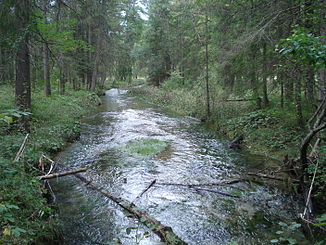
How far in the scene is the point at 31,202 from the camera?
396cm

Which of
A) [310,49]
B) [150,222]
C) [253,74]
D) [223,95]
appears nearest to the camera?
[310,49]

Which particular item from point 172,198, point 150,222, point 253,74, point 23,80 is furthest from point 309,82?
point 23,80

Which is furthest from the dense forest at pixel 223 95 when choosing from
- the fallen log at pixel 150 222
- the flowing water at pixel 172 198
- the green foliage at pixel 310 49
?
the fallen log at pixel 150 222

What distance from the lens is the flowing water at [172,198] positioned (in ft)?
14.4

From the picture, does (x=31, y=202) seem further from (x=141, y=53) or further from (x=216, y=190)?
(x=141, y=53)

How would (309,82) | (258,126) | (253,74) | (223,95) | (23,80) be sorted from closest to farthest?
1. (309,82)
2. (23,80)
3. (258,126)
4. (253,74)
5. (223,95)

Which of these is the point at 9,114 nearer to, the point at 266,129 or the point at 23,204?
the point at 23,204

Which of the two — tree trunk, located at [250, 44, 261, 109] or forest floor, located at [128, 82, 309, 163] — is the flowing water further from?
tree trunk, located at [250, 44, 261, 109]

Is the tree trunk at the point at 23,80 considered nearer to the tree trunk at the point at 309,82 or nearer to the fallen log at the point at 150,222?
the fallen log at the point at 150,222

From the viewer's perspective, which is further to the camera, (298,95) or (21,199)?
(298,95)

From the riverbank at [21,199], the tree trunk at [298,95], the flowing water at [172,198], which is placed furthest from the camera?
the tree trunk at [298,95]

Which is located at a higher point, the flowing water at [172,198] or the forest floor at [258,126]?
the forest floor at [258,126]

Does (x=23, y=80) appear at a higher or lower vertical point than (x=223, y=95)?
higher

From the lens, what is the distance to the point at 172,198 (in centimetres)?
569
